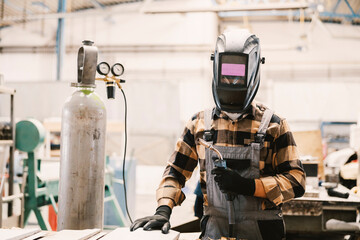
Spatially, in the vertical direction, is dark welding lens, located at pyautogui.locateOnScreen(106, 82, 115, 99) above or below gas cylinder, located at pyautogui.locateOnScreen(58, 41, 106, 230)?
above

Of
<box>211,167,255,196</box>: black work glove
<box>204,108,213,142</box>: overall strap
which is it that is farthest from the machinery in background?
<box>211,167,255,196</box>: black work glove

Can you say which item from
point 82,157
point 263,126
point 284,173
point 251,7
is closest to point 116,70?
point 82,157

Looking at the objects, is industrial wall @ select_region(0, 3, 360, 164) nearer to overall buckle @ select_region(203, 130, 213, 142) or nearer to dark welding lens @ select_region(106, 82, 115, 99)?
dark welding lens @ select_region(106, 82, 115, 99)

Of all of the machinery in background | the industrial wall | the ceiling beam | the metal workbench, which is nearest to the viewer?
the metal workbench

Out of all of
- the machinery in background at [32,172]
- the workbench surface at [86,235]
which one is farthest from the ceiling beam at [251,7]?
the workbench surface at [86,235]

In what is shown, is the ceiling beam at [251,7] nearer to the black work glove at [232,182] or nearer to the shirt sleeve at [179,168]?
the shirt sleeve at [179,168]

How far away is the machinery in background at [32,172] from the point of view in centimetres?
318

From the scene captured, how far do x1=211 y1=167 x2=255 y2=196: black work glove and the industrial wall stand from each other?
7.08m

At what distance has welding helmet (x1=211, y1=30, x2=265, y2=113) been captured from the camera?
1.37 metres

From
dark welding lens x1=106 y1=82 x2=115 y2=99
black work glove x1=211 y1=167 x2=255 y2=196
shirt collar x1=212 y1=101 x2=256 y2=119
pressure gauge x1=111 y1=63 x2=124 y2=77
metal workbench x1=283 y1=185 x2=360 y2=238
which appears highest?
pressure gauge x1=111 y1=63 x2=124 y2=77

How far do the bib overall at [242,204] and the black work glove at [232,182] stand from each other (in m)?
0.07

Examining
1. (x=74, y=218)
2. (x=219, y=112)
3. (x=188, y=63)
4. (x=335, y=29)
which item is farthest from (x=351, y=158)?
(x=335, y=29)

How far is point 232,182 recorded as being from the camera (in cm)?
127

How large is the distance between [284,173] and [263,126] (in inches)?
7.2
